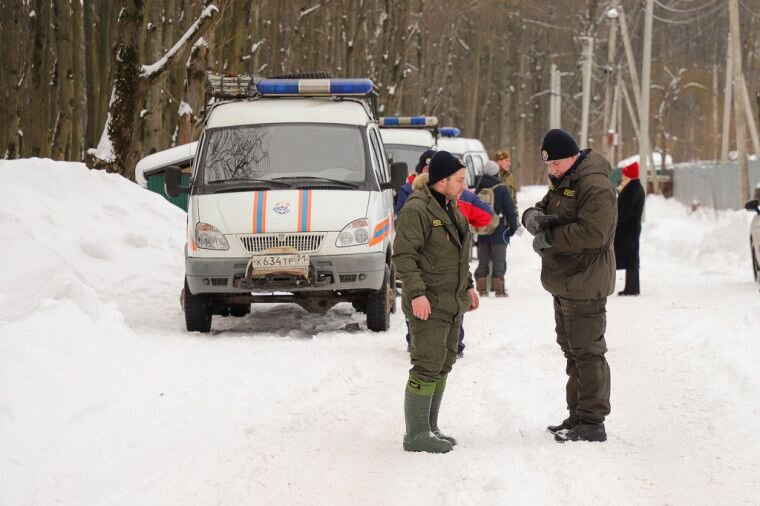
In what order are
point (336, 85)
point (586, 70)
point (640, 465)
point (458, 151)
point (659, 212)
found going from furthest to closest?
point (586, 70)
point (659, 212)
point (458, 151)
point (336, 85)
point (640, 465)

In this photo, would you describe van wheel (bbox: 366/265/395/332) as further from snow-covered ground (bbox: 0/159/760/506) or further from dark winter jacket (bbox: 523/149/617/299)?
→ dark winter jacket (bbox: 523/149/617/299)

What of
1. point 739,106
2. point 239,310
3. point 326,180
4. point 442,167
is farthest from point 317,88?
point 739,106

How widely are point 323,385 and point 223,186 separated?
3.40 meters

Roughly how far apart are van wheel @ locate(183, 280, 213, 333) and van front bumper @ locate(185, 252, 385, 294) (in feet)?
1.00

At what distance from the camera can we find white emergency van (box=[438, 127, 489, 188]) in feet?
78.6

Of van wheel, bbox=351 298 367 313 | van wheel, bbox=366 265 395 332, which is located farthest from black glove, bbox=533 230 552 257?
van wheel, bbox=351 298 367 313

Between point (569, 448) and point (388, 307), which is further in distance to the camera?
point (388, 307)

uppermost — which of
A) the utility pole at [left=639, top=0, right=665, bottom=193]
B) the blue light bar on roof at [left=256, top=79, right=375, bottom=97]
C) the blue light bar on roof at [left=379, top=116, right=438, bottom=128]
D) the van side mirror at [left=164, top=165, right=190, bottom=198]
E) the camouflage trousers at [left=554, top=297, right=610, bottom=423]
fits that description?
the utility pole at [left=639, top=0, right=665, bottom=193]

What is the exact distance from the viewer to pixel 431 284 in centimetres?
635

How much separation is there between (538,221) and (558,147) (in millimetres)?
446

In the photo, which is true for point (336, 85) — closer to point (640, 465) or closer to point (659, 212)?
point (640, 465)

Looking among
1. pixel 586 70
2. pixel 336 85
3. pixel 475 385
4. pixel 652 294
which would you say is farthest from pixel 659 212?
pixel 475 385

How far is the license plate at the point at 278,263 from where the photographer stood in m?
10.5

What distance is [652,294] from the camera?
1471cm
